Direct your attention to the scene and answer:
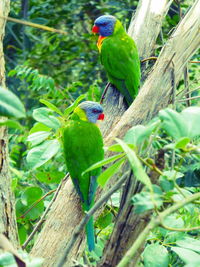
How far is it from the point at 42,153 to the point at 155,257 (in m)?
0.53

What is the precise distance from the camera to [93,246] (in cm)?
143

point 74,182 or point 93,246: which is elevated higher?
point 74,182

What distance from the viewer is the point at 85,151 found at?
162cm

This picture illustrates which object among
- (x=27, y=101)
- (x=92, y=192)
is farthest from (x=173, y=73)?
(x=27, y=101)

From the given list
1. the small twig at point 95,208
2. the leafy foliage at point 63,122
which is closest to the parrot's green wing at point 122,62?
the leafy foliage at point 63,122

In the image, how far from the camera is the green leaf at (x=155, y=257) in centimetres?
117

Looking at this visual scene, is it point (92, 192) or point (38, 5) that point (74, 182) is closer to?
point (92, 192)

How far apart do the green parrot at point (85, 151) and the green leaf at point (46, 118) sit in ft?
0.50

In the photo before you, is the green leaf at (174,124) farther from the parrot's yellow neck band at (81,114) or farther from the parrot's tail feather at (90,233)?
the parrot's yellow neck band at (81,114)

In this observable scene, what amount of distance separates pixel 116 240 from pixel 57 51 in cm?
356

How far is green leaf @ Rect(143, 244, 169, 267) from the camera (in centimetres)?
117

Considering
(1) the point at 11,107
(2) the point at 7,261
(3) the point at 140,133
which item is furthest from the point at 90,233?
(1) the point at 11,107

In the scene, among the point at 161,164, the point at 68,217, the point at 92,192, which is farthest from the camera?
the point at 92,192

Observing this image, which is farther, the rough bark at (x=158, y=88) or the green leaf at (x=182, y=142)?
the rough bark at (x=158, y=88)
